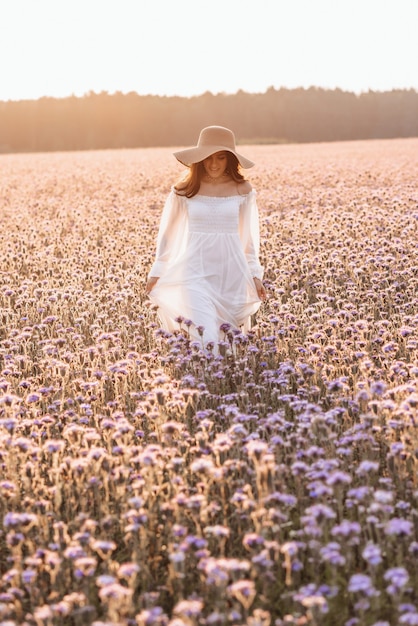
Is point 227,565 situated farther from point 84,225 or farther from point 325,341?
point 84,225

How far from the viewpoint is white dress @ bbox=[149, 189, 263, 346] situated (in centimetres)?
809

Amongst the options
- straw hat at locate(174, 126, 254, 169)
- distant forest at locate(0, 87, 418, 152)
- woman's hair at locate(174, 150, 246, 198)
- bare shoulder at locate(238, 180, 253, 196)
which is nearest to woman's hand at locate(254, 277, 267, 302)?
bare shoulder at locate(238, 180, 253, 196)

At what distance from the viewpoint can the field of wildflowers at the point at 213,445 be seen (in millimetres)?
3814

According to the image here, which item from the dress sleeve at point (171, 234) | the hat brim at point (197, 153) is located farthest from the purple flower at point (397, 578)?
the dress sleeve at point (171, 234)

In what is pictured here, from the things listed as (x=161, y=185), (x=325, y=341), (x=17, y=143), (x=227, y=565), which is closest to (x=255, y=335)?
(x=325, y=341)

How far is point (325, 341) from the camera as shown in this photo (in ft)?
23.8

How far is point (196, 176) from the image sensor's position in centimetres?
815

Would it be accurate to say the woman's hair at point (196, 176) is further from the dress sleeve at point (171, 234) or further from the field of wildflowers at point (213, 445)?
the field of wildflowers at point (213, 445)

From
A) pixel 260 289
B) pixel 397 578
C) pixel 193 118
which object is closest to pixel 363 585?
pixel 397 578

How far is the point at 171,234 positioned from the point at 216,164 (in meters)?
0.75

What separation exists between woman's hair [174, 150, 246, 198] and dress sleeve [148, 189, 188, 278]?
0.28ft

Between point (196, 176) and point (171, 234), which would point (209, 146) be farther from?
point (171, 234)

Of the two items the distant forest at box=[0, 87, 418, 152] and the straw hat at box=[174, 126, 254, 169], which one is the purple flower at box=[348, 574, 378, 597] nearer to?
the straw hat at box=[174, 126, 254, 169]

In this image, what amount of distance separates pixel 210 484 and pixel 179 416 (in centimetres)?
129
